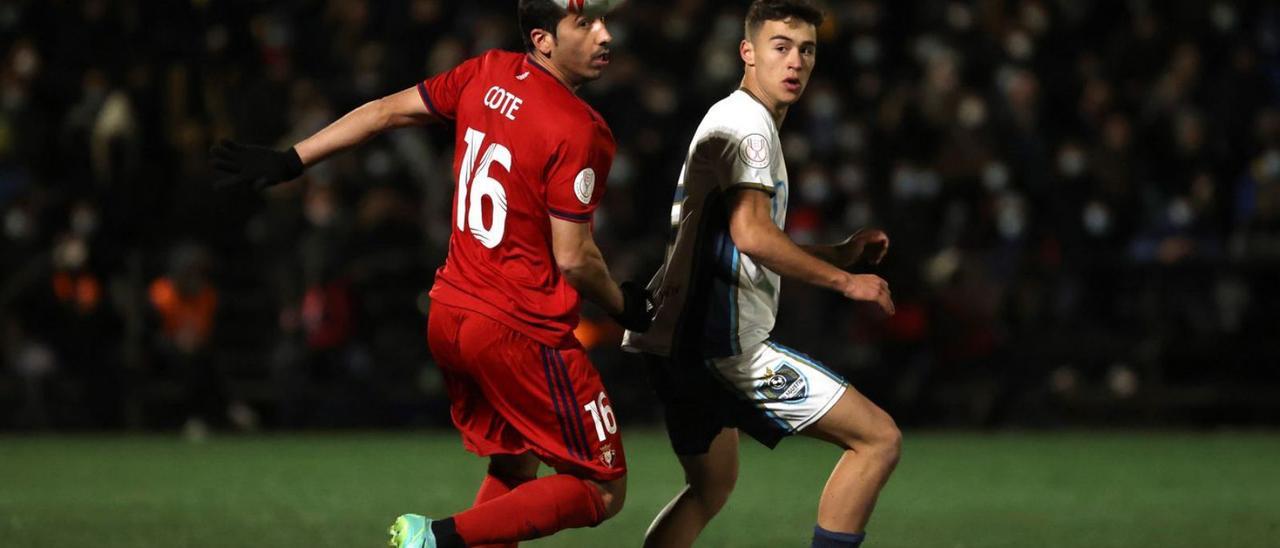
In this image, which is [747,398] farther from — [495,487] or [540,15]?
[540,15]

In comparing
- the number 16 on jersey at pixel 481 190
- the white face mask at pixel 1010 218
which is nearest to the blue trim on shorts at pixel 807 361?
the number 16 on jersey at pixel 481 190

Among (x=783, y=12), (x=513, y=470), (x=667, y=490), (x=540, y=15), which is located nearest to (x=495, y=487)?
(x=513, y=470)

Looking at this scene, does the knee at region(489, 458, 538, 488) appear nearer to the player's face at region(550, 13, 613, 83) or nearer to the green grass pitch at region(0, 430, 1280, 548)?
the player's face at region(550, 13, 613, 83)

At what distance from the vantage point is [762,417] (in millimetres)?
6484

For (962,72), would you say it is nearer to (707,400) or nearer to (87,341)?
(87,341)

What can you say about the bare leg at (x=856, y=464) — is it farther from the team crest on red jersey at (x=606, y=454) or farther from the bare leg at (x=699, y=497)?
the team crest on red jersey at (x=606, y=454)

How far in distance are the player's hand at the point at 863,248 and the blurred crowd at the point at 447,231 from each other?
9.25 m

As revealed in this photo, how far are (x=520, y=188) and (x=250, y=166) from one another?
0.93 meters

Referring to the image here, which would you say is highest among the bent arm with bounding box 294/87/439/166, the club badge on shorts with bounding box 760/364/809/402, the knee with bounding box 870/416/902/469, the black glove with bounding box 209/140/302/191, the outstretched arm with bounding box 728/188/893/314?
the bent arm with bounding box 294/87/439/166

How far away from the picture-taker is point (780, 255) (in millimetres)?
6152

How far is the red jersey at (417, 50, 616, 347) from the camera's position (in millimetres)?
5938

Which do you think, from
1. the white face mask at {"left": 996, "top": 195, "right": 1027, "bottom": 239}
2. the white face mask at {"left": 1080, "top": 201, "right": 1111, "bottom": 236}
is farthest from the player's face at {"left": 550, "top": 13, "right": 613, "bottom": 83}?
the white face mask at {"left": 1080, "top": 201, "right": 1111, "bottom": 236}

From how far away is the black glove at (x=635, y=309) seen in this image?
20.2 feet

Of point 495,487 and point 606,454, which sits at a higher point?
point 606,454
